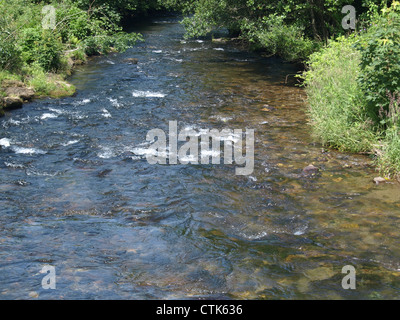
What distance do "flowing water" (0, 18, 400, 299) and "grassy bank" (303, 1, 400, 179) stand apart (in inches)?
16.1

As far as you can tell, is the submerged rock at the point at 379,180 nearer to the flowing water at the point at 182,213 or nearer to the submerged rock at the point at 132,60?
the flowing water at the point at 182,213

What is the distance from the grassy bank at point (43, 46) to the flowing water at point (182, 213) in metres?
1.39

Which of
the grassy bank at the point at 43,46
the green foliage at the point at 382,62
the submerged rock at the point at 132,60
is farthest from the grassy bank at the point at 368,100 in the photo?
the submerged rock at the point at 132,60

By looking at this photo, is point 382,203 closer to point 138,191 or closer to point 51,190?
point 138,191

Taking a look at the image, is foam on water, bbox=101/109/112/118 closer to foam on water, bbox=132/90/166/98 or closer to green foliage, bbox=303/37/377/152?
foam on water, bbox=132/90/166/98

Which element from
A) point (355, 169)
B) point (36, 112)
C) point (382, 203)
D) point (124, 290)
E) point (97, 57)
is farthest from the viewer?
point (97, 57)

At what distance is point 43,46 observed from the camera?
1639 centimetres

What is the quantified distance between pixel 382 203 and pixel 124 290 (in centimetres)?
474

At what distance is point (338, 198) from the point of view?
7.98 metres

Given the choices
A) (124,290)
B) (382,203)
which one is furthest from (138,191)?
(382,203)

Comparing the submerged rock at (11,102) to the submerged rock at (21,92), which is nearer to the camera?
the submerged rock at (11,102)

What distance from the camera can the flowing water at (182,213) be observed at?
562 centimetres

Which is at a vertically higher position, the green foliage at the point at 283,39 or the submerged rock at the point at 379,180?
the green foliage at the point at 283,39

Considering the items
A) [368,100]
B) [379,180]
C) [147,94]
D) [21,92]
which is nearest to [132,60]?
[147,94]
